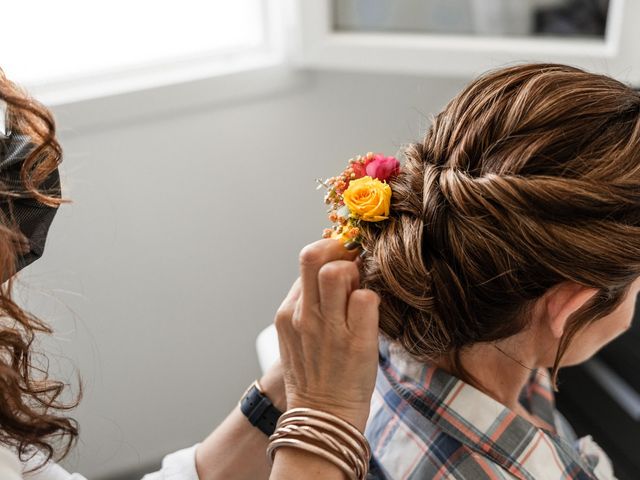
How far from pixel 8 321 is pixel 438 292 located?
534 millimetres

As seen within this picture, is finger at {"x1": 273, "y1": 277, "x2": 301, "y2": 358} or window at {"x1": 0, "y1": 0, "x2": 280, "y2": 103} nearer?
finger at {"x1": 273, "y1": 277, "x2": 301, "y2": 358}

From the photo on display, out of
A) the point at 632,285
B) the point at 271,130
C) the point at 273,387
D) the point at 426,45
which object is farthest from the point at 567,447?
the point at 271,130

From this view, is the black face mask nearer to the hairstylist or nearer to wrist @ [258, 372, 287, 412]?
the hairstylist

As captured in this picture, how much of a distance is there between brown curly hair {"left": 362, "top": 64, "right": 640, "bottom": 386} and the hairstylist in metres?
0.07

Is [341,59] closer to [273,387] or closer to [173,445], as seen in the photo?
[273,387]

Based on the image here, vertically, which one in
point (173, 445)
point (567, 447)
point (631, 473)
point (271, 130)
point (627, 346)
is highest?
Result: point (271, 130)

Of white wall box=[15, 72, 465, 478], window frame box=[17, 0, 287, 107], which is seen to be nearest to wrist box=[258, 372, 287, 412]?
white wall box=[15, 72, 465, 478]

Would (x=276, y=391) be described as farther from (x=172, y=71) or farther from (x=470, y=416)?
(x=172, y=71)

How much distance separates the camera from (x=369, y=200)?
850 mm

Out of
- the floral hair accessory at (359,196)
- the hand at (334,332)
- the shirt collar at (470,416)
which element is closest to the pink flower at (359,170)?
the floral hair accessory at (359,196)

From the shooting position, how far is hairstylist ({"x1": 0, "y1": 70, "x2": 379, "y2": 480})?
79cm

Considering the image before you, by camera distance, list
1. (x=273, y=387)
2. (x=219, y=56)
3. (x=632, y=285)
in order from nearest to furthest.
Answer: (x=632, y=285)
(x=273, y=387)
(x=219, y=56)

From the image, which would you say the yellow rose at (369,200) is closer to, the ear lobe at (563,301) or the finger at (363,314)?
the finger at (363,314)

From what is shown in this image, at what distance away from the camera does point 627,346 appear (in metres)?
1.54
